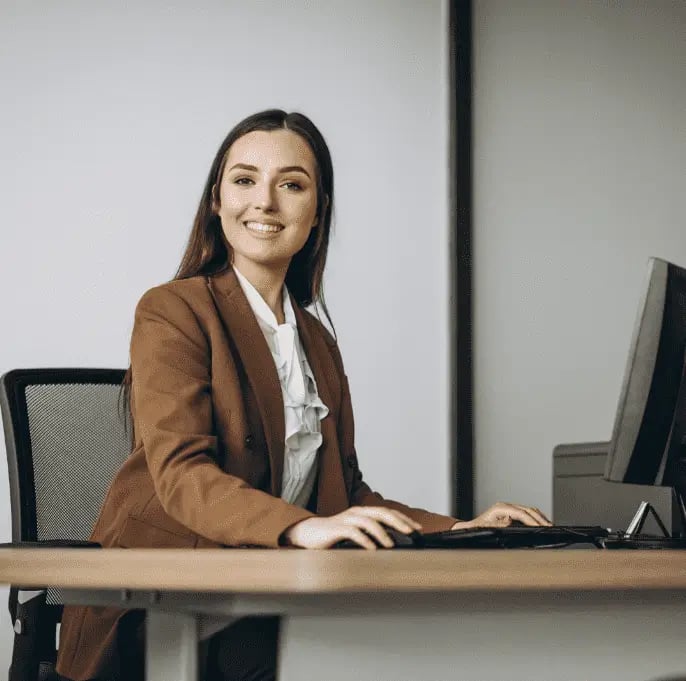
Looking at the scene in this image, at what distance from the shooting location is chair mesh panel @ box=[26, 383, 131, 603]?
1.86 metres

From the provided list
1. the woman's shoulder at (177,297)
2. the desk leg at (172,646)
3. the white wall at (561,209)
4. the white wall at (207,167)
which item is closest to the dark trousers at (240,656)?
the desk leg at (172,646)

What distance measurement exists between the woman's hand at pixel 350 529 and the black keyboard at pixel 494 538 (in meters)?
0.01

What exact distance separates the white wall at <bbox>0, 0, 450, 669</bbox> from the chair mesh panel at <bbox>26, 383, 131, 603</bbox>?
0.82 metres

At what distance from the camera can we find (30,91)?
2.91 meters

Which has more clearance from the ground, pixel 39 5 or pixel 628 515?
pixel 39 5

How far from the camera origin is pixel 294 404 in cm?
165

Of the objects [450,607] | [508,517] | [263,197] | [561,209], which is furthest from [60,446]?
[561,209]

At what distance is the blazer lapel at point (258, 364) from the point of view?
1563mm

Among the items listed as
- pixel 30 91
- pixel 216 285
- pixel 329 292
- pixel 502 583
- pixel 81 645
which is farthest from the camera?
pixel 329 292

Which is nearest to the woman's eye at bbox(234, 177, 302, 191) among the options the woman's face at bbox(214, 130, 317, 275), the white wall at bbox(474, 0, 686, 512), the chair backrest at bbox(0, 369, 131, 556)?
the woman's face at bbox(214, 130, 317, 275)

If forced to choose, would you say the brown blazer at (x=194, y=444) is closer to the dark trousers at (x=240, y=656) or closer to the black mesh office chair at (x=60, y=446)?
the dark trousers at (x=240, y=656)

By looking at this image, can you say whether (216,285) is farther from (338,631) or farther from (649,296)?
(338,631)

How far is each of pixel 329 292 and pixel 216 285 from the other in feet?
4.80

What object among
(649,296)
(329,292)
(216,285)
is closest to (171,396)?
(216,285)
